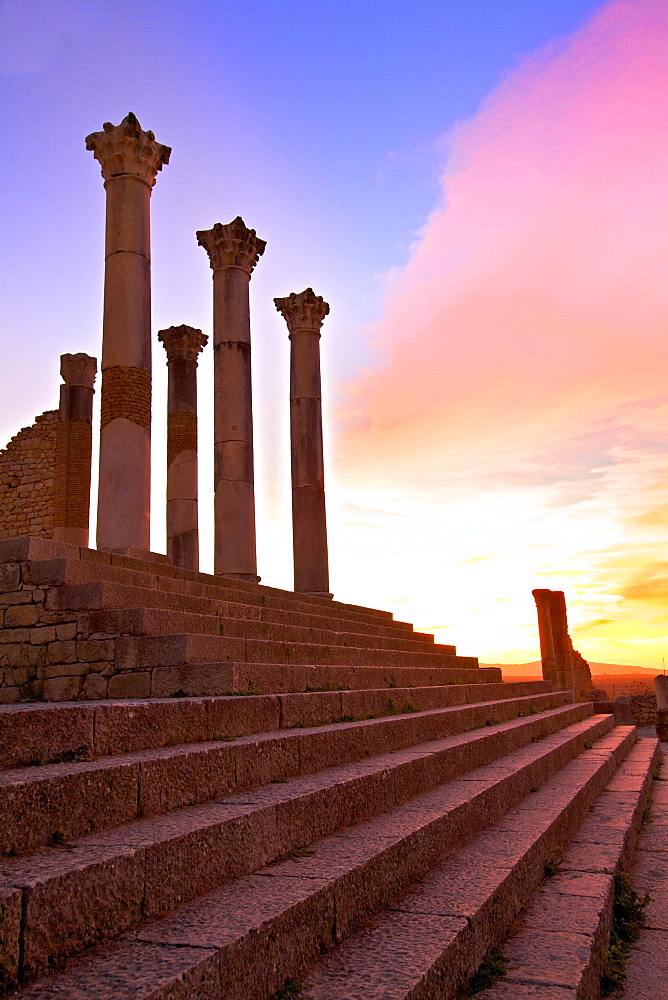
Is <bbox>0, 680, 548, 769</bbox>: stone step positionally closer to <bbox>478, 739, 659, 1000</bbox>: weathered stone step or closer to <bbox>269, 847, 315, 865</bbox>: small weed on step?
<bbox>269, 847, 315, 865</bbox>: small weed on step

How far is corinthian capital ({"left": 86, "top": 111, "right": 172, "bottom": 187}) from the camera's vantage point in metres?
12.5

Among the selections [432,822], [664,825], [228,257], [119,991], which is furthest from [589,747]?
[228,257]

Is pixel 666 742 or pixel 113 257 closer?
pixel 113 257

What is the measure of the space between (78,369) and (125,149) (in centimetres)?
978

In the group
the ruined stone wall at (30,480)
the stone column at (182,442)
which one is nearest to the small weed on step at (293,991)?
the stone column at (182,442)

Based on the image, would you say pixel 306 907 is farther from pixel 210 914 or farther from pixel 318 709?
pixel 318 709

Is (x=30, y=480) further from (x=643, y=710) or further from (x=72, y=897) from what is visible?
(x=643, y=710)

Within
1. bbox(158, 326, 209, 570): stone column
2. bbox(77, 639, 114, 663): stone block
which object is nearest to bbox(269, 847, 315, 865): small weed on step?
bbox(77, 639, 114, 663): stone block

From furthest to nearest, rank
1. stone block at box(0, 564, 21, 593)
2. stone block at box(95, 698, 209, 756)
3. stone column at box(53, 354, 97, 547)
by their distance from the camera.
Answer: stone column at box(53, 354, 97, 547) < stone block at box(0, 564, 21, 593) < stone block at box(95, 698, 209, 756)

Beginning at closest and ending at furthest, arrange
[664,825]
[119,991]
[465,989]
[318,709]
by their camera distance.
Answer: [119,991] → [465,989] → [318,709] → [664,825]

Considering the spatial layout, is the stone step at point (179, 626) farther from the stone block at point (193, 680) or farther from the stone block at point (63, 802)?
the stone block at point (63, 802)

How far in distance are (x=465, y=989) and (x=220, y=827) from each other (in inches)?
44.7

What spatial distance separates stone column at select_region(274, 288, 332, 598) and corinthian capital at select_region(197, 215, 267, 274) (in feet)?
8.72

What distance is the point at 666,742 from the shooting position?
1638 centimetres
